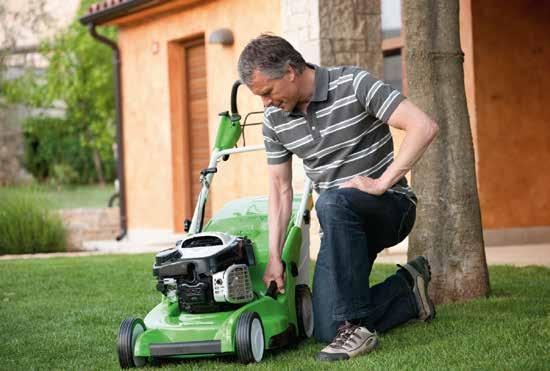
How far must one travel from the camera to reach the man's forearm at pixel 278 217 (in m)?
4.64

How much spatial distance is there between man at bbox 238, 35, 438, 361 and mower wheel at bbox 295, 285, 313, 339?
0.07 meters

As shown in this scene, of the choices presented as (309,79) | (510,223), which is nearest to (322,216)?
(309,79)

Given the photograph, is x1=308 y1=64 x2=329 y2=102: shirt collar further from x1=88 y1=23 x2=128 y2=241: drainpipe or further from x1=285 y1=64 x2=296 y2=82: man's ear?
x1=88 y1=23 x2=128 y2=241: drainpipe

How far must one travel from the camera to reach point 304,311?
4.87 meters

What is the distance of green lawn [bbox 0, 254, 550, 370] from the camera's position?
13.7ft

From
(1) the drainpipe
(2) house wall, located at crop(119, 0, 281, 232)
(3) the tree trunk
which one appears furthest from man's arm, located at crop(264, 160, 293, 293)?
(1) the drainpipe

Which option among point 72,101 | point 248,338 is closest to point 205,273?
point 248,338

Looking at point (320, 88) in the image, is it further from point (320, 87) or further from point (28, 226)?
point (28, 226)

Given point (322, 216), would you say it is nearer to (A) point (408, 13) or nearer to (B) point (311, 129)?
(B) point (311, 129)

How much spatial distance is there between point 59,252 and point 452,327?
805 cm

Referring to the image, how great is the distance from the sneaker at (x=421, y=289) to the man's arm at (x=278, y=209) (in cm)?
63

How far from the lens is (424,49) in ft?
18.3

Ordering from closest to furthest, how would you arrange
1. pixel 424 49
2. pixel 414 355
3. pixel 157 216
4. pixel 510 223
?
pixel 414 355 < pixel 424 49 < pixel 510 223 < pixel 157 216

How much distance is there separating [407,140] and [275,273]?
87 centimetres
